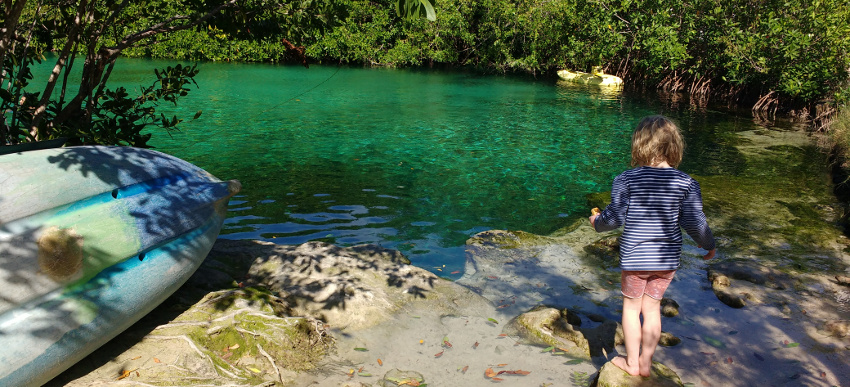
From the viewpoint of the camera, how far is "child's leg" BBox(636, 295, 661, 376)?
3.93 meters

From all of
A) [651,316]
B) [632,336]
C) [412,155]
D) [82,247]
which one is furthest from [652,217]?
[412,155]

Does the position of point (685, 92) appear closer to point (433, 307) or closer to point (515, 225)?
point (515, 225)

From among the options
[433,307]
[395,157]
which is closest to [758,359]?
[433,307]

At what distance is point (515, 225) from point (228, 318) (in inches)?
218

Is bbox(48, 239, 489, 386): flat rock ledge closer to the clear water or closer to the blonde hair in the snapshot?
the clear water

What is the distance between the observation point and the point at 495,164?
13.3 m

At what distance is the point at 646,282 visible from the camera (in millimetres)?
3961

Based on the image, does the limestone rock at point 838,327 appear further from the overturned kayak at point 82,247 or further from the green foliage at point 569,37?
the overturned kayak at point 82,247

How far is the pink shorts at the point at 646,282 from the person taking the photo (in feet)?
12.9

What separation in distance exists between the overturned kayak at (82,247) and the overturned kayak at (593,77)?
100 feet

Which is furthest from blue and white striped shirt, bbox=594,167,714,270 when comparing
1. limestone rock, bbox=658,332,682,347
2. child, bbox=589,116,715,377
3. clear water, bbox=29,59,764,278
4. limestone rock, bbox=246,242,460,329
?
clear water, bbox=29,59,764,278

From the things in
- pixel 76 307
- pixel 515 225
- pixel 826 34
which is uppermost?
pixel 826 34

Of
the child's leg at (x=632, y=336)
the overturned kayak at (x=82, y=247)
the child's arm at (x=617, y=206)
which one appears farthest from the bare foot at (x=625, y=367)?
the overturned kayak at (x=82, y=247)

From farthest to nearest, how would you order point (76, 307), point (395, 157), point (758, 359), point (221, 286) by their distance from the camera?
point (395, 157) < point (221, 286) < point (758, 359) < point (76, 307)
